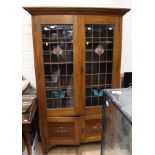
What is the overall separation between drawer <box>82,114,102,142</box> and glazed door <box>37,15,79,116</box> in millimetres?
205

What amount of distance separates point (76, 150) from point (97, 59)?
46.8 inches

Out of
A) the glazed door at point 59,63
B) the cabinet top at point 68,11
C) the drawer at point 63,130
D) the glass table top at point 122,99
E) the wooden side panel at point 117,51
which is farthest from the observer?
the drawer at point 63,130

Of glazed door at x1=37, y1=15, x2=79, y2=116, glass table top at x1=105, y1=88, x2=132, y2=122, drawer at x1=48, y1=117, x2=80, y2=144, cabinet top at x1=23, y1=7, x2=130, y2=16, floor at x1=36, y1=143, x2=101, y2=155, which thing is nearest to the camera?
glass table top at x1=105, y1=88, x2=132, y2=122

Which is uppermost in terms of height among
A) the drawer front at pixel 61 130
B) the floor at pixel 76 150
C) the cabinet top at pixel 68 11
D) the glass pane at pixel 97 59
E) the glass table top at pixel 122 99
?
the cabinet top at pixel 68 11

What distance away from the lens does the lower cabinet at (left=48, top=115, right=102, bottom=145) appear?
2266mm

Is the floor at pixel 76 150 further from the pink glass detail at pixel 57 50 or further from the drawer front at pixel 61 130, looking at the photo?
the pink glass detail at pixel 57 50

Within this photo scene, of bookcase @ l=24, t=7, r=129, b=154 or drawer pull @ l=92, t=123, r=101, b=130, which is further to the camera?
drawer pull @ l=92, t=123, r=101, b=130

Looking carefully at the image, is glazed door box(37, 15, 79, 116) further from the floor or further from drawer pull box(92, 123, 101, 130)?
the floor

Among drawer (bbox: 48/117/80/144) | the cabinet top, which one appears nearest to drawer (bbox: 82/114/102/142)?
drawer (bbox: 48/117/80/144)

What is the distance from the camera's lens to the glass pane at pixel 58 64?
2090 mm

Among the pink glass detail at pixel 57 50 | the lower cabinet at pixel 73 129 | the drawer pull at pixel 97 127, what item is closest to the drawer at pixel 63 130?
the lower cabinet at pixel 73 129

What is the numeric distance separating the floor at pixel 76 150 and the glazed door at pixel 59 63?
52 centimetres

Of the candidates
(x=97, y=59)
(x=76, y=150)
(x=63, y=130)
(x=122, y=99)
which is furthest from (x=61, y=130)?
(x=122, y=99)

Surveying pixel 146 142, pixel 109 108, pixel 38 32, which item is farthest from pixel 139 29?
pixel 38 32
